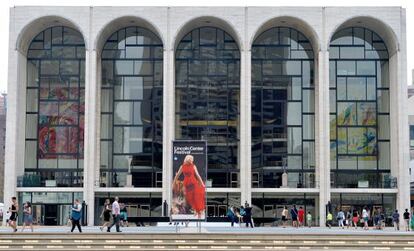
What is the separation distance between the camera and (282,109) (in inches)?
2130

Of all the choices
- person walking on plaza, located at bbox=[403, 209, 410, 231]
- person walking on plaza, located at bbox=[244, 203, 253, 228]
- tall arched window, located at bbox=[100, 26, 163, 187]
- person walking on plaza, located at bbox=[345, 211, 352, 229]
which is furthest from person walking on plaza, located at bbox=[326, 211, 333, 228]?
tall arched window, located at bbox=[100, 26, 163, 187]

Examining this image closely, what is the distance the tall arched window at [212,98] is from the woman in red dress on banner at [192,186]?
2158 cm

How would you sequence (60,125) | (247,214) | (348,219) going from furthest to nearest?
(60,125), (348,219), (247,214)

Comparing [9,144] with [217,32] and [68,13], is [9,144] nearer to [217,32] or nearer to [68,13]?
[68,13]

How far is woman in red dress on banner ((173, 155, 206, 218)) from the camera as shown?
105ft

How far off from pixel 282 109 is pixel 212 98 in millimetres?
5051

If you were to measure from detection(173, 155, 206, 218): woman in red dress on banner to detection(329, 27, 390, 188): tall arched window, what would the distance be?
2342 centimetres

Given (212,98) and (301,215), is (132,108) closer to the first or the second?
(212,98)

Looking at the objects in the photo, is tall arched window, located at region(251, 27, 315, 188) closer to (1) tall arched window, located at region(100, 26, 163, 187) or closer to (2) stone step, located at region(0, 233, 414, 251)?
(1) tall arched window, located at region(100, 26, 163, 187)

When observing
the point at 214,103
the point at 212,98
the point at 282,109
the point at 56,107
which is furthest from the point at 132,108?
the point at 282,109

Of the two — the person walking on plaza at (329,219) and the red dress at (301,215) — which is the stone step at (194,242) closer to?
the person walking on plaza at (329,219)

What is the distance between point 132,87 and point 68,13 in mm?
6816

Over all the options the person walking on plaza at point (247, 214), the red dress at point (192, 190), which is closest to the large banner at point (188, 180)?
the red dress at point (192, 190)

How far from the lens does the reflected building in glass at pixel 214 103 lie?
52.3 m
